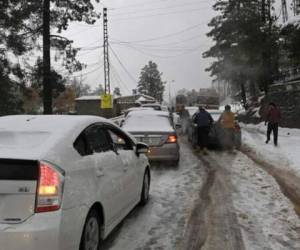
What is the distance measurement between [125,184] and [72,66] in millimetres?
22498

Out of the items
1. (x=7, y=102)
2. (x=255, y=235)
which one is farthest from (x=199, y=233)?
(x=7, y=102)

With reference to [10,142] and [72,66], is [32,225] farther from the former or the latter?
[72,66]

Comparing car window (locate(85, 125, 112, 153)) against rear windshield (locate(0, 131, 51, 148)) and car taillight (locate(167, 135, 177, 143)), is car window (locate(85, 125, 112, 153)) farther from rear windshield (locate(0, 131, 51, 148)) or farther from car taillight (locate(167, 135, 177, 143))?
car taillight (locate(167, 135, 177, 143))

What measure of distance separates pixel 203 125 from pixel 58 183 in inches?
465

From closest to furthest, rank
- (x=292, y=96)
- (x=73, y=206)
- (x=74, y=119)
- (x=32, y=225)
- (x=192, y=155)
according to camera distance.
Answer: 1. (x=32, y=225)
2. (x=73, y=206)
3. (x=74, y=119)
4. (x=192, y=155)
5. (x=292, y=96)

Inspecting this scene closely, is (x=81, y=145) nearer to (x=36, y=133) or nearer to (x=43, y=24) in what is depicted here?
(x=36, y=133)

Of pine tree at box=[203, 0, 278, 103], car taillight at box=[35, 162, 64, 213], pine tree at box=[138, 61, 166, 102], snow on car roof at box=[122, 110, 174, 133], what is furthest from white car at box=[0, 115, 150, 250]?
pine tree at box=[138, 61, 166, 102]

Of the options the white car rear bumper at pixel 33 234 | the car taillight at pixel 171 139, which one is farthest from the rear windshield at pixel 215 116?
the white car rear bumper at pixel 33 234

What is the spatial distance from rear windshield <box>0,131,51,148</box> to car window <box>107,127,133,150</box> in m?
1.72

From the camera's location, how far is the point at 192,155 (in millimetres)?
15484

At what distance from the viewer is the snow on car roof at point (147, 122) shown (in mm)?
12522

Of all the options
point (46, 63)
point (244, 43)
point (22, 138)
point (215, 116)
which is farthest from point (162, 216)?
point (244, 43)

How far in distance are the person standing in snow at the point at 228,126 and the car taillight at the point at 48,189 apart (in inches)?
512

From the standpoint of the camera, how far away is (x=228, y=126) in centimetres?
1694
